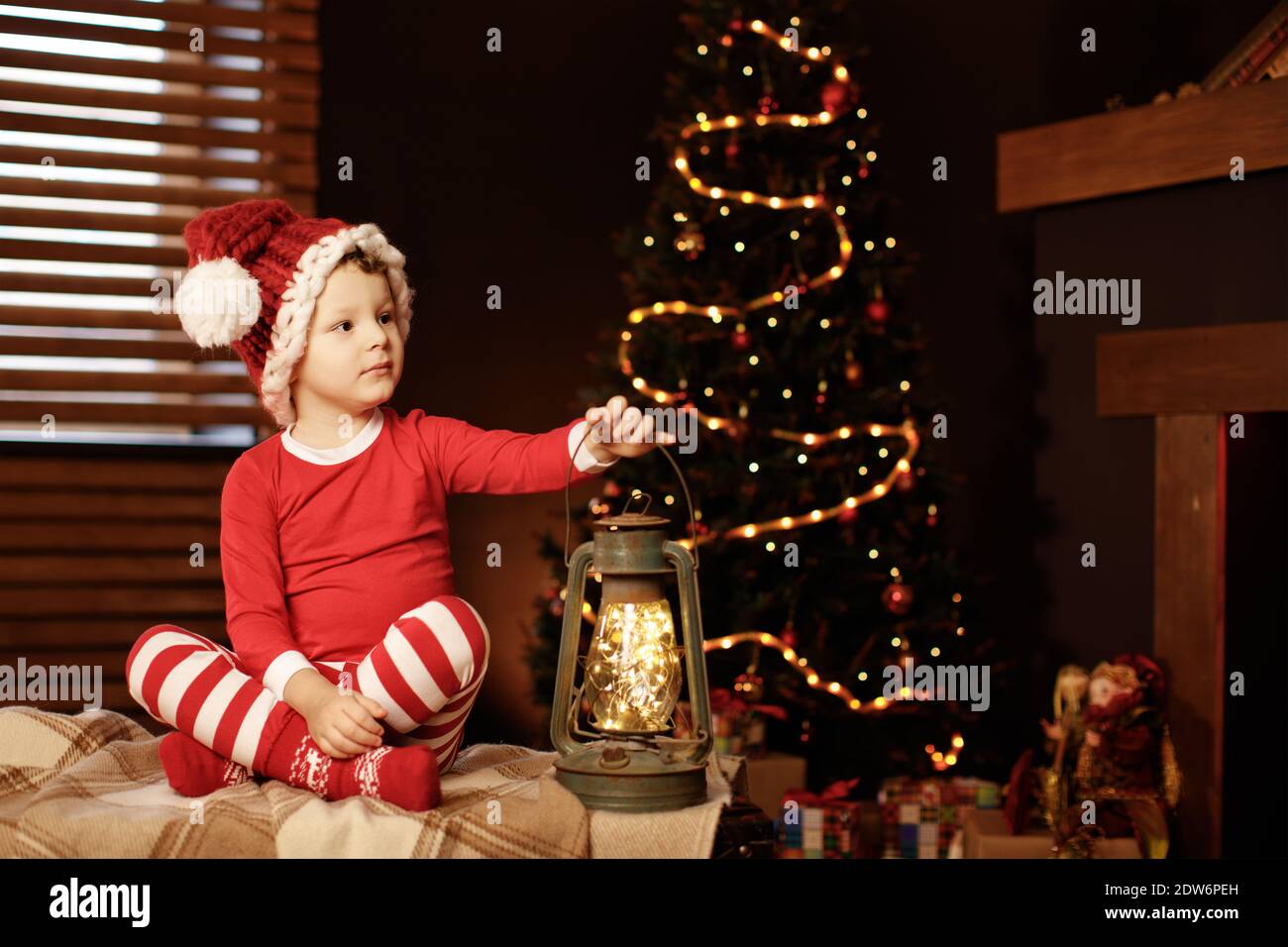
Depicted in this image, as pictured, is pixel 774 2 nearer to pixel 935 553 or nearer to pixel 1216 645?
pixel 935 553

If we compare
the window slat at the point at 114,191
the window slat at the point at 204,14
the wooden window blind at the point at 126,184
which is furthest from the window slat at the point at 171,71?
the window slat at the point at 114,191

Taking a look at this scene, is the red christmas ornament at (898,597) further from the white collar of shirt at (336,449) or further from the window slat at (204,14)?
the window slat at (204,14)

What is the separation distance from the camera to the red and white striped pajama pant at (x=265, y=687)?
153cm

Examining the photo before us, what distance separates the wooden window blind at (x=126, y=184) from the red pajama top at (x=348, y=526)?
7.35ft

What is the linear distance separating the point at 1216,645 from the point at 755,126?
5.75 ft

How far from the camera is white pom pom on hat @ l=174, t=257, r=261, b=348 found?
1.66 metres

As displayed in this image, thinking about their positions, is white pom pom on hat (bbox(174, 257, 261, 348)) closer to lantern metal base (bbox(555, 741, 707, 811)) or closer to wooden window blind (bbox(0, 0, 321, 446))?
lantern metal base (bbox(555, 741, 707, 811))

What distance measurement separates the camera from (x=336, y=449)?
171 centimetres

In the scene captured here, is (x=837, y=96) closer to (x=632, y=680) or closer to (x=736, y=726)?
(x=736, y=726)

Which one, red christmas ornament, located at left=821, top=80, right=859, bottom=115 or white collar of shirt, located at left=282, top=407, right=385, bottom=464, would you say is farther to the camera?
red christmas ornament, located at left=821, top=80, right=859, bottom=115

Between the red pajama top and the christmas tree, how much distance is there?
1854 mm

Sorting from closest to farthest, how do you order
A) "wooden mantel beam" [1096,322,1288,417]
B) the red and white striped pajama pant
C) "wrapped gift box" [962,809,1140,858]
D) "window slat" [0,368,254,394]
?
the red and white striped pajama pant → "wrapped gift box" [962,809,1140,858] → "wooden mantel beam" [1096,322,1288,417] → "window slat" [0,368,254,394]

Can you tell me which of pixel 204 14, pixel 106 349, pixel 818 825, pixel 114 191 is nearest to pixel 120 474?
pixel 106 349

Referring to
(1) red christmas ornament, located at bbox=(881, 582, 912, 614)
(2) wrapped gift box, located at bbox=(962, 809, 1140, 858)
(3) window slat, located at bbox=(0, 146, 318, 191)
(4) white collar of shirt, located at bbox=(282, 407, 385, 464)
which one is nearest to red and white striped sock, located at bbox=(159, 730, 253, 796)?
(4) white collar of shirt, located at bbox=(282, 407, 385, 464)
